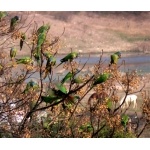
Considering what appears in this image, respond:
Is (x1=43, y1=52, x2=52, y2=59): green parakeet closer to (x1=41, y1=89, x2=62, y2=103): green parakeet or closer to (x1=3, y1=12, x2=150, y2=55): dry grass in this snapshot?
(x1=41, y1=89, x2=62, y2=103): green parakeet

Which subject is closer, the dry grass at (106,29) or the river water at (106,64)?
the river water at (106,64)

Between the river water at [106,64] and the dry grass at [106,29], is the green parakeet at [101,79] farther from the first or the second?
the dry grass at [106,29]

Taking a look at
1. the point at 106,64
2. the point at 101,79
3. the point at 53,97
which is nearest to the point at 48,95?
the point at 53,97

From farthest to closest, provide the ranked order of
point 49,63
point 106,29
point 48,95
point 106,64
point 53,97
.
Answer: point 106,29
point 106,64
point 49,63
point 48,95
point 53,97

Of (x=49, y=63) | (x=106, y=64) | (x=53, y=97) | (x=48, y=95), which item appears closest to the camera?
(x=53, y=97)

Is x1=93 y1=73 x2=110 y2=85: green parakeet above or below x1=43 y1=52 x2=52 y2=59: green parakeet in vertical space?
below

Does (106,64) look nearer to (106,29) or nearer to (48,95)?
(48,95)

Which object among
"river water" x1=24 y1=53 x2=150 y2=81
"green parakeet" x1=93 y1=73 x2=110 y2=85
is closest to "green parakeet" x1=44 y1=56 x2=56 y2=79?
"river water" x1=24 y1=53 x2=150 y2=81

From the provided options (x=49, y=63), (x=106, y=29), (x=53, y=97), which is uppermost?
(x=106, y=29)

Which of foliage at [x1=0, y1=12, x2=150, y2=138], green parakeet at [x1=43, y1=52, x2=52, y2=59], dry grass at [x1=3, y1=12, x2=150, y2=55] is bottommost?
foliage at [x1=0, y1=12, x2=150, y2=138]

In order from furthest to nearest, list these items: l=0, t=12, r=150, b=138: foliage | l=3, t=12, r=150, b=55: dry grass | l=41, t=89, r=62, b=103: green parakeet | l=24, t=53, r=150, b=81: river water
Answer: l=3, t=12, r=150, b=55: dry grass < l=24, t=53, r=150, b=81: river water < l=0, t=12, r=150, b=138: foliage < l=41, t=89, r=62, b=103: green parakeet

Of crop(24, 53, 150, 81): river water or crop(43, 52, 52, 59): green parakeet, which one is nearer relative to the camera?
crop(43, 52, 52, 59): green parakeet

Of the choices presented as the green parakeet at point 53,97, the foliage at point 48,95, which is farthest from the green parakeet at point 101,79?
the green parakeet at point 53,97

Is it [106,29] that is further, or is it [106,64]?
[106,29]
